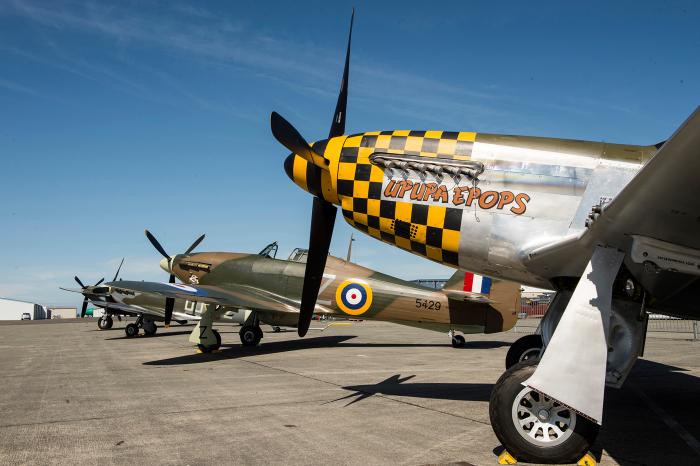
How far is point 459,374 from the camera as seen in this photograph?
1005cm

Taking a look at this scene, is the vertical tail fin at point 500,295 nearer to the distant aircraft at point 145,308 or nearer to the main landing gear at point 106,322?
the distant aircraft at point 145,308

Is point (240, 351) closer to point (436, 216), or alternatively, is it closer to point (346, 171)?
point (346, 171)

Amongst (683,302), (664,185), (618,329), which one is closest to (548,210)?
(618,329)

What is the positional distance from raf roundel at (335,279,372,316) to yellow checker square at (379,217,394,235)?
9642 millimetres

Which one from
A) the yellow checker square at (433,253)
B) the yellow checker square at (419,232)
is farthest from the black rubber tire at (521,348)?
the yellow checker square at (419,232)

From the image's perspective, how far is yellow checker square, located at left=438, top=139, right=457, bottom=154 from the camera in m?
5.85

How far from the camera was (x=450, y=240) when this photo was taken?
18.7ft

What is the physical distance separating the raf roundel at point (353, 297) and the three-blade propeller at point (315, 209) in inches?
304

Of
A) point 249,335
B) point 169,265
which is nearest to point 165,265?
point 169,265

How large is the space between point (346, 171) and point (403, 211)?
932 millimetres

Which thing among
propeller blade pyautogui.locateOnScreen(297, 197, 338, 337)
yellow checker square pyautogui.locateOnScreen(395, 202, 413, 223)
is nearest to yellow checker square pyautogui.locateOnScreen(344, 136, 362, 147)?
propeller blade pyautogui.locateOnScreen(297, 197, 338, 337)

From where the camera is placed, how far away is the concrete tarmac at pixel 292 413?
4559 millimetres

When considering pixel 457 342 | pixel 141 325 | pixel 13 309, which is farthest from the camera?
pixel 13 309

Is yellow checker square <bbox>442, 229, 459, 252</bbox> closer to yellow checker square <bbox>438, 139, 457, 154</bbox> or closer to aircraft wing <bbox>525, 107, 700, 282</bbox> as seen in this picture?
yellow checker square <bbox>438, 139, 457, 154</bbox>
